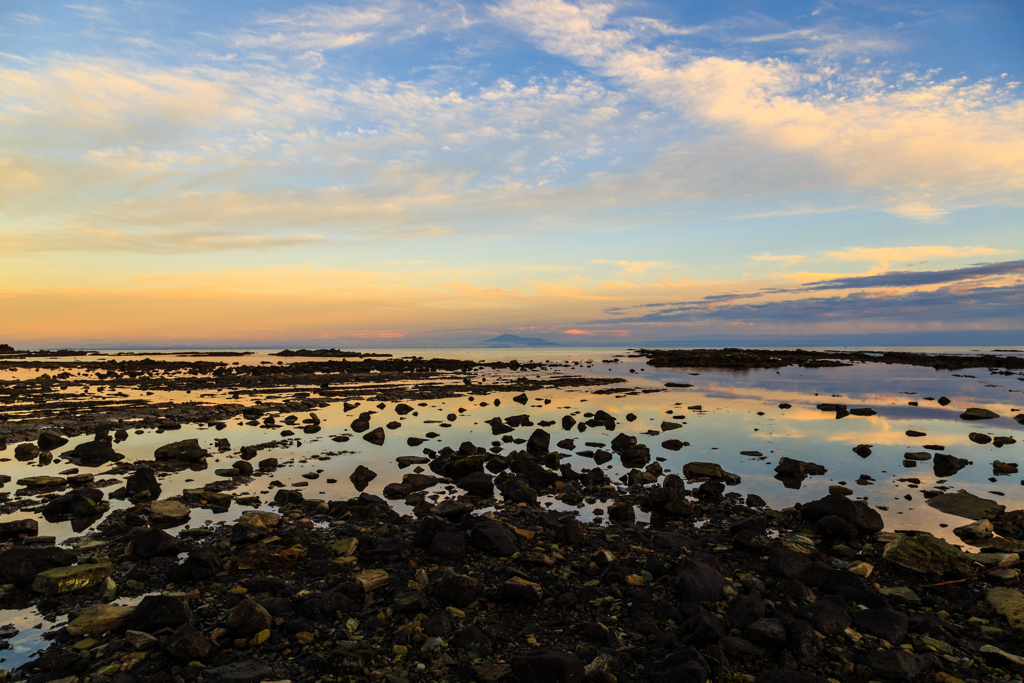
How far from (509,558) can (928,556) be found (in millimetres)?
7704

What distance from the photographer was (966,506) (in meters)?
12.7

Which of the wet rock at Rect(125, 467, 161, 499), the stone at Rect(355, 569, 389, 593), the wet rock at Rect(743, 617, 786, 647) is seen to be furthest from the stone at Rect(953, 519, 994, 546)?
the wet rock at Rect(125, 467, 161, 499)

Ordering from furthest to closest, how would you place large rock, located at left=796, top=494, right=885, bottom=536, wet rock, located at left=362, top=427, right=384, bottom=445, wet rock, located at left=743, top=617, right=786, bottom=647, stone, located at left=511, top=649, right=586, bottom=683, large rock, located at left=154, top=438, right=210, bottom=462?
wet rock, located at left=362, top=427, right=384, bottom=445
large rock, located at left=154, top=438, right=210, bottom=462
large rock, located at left=796, top=494, right=885, bottom=536
wet rock, located at left=743, top=617, right=786, bottom=647
stone, located at left=511, top=649, right=586, bottom=683

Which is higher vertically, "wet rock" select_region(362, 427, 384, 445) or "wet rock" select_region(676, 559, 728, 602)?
"wet rock" select_region(676, 559, 728, 602)

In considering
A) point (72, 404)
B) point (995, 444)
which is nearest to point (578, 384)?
point (995, 444)

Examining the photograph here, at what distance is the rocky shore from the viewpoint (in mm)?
6297


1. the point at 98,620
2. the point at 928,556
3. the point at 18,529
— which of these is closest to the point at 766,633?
the point at 928,556

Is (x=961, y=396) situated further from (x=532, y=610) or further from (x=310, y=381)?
(x=310, y=381)

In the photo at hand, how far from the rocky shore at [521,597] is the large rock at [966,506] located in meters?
0.27

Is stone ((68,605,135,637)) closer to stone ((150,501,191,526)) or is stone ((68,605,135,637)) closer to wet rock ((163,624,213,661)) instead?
wet rock ((163,624,213,661))

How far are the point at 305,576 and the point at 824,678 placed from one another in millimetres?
8007

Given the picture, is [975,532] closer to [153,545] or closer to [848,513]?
[848,513]

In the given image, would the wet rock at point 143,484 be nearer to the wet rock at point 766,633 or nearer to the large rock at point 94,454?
the large rock at point 94,454

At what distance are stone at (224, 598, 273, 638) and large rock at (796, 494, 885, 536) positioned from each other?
459 inches
